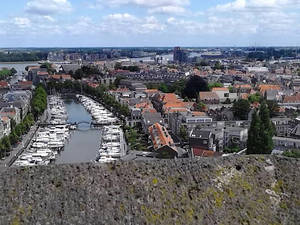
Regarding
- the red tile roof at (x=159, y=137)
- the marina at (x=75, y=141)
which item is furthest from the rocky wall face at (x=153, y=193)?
the red tile roof at (x=159, y=137)

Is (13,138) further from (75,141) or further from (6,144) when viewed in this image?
(75,141)

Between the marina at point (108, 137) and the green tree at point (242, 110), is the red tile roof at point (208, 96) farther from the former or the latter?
the marina at point (108, 137)

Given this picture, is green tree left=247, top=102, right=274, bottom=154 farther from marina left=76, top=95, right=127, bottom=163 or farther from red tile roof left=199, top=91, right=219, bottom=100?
red tile roof left=199, top=91, right=219, bottom=100

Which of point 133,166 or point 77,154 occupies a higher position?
point 133,166

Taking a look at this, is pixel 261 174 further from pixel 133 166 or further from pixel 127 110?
pixel 127 110

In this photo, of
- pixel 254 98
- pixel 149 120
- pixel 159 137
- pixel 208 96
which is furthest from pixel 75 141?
pixel 254 98

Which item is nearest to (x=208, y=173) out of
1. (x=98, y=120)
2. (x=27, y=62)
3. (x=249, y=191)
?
(x=249, y=191)

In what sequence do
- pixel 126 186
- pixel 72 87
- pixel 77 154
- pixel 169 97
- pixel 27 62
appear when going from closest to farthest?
pixel 126 186, pixel 77 154, pixel 169 97, pixel 72 87, pixel 27 62

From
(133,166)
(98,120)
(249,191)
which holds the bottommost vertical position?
(98,120)
